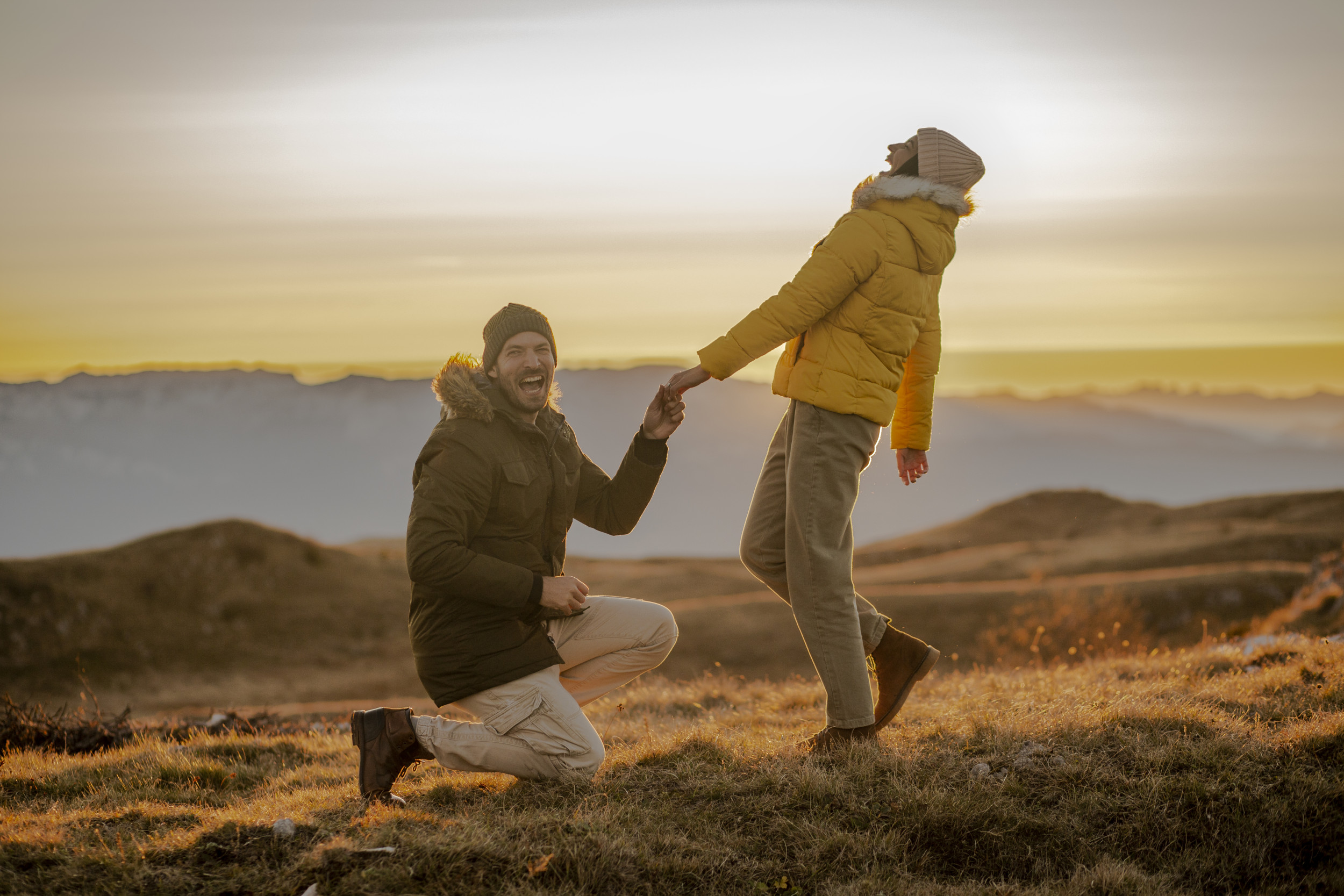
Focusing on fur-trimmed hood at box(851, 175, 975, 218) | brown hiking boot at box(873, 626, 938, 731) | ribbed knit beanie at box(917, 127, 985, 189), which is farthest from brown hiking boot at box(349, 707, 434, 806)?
ribbed knit beanie at box(917, 127, 985, 189)

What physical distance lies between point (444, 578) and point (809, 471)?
75.6 inches

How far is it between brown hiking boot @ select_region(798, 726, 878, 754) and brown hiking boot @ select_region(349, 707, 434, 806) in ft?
6.81

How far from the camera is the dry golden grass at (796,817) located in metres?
4.00

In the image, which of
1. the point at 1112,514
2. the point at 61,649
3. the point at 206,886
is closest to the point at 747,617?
the point at 61,649

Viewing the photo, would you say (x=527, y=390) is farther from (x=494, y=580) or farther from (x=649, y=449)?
(x=494, y=580)

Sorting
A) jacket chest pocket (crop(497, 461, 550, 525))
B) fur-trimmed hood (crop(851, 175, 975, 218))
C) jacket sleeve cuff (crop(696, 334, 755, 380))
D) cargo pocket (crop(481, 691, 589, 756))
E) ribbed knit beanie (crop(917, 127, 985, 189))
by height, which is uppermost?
ribbed knit beanie (crop(917, 127, 985, 189))

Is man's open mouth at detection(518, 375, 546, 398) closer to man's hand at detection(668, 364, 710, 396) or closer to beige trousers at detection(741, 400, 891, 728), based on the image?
man's hand at detection(668, 364, 710, 396)

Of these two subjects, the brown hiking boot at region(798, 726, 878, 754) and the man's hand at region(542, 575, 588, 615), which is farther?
the brown hiking boot at region(798, 726, 878, 754)

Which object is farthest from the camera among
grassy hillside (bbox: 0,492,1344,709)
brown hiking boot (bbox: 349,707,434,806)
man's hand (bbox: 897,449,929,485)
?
grassy hillside (bbox: 0,492,1344,709)

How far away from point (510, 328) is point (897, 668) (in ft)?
9.42

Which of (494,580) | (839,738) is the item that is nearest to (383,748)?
(494,580)

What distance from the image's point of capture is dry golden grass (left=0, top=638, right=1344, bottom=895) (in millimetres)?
4004

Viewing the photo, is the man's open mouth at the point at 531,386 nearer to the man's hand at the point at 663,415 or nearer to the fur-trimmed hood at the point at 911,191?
the man's hand at the point at 663,415

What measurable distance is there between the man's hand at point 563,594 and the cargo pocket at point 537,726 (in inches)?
19.1
